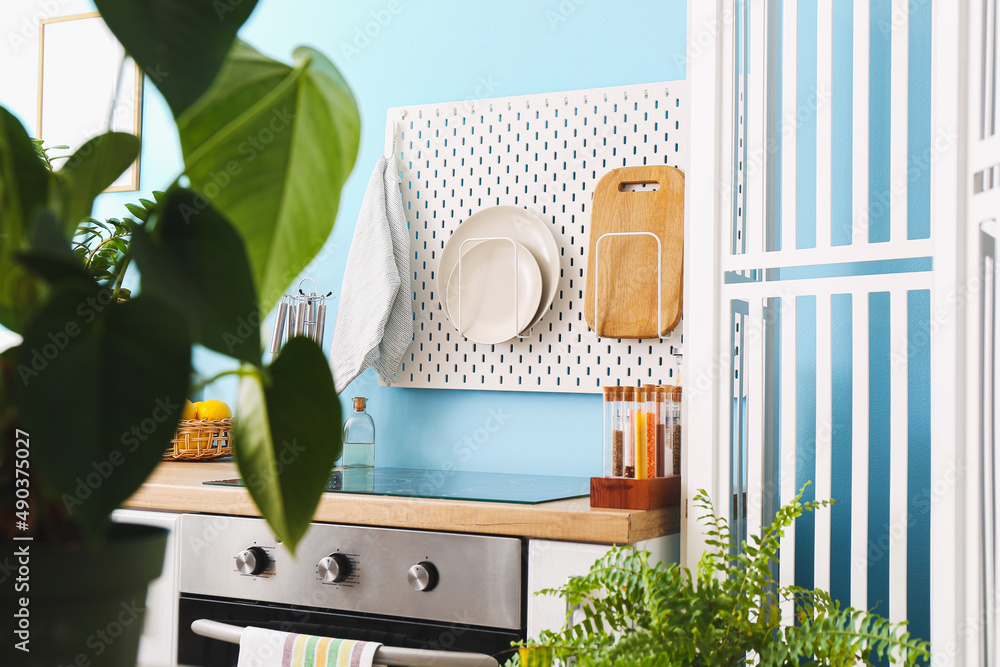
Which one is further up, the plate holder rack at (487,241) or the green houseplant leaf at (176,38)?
the plate holder rack at (487,241)

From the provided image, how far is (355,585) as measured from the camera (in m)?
1.52

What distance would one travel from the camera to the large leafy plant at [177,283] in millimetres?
214

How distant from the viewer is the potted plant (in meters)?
0.22

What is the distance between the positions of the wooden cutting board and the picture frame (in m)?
1.55

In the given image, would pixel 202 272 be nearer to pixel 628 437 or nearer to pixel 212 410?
pixel 628 437

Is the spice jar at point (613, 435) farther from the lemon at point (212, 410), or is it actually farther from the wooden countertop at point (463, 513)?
the lemon at point (212, 410)

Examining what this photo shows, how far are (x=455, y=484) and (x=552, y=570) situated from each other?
45cm

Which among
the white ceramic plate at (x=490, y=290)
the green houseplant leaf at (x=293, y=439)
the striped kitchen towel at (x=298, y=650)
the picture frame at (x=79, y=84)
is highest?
the picture frame at (x=79, y=84)

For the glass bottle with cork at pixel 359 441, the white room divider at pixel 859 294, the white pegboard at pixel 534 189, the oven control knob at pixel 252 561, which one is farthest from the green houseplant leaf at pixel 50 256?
the glass bottle with cork at pixel 359 441

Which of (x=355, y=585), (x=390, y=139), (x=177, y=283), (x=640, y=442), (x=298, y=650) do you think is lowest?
(x=298, y=650)

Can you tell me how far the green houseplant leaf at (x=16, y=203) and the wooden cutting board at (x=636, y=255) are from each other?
1582 millimetres

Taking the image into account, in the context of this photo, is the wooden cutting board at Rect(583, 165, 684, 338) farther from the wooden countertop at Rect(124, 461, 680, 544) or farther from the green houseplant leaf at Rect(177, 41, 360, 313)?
the green houseplant leaf at Rect(177, 41, 360, 313)

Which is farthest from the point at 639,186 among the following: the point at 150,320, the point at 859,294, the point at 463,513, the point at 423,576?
the point at 150,320

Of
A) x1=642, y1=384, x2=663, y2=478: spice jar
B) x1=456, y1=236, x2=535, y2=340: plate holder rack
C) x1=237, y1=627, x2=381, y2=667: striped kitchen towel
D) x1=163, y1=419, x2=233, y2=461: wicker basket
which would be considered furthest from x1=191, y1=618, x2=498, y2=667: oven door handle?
x1=163, y1=419, x2=233, y2=461: wicker basket
